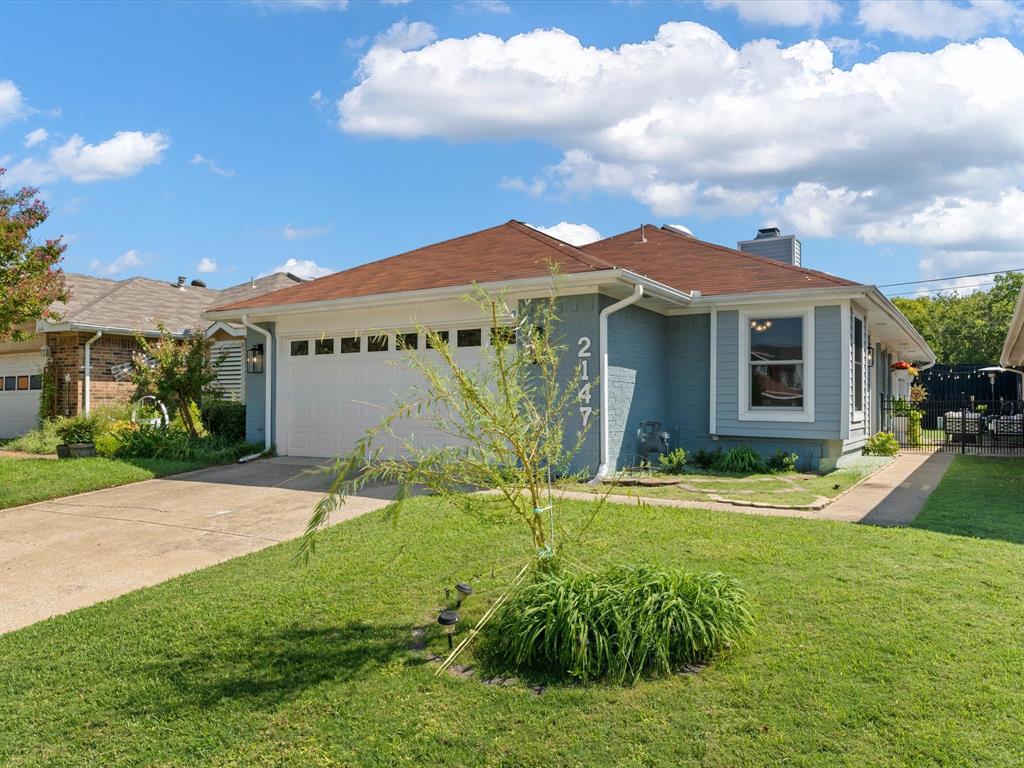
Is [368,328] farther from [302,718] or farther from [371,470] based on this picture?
[302,718]

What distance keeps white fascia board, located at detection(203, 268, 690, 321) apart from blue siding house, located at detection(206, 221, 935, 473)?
0.03 m

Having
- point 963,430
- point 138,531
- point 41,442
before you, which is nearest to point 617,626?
point 138,531

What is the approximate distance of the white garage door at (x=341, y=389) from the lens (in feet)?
36.5

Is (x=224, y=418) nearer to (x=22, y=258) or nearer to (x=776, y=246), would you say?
(x=22, y=258)

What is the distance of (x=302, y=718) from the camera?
319cm

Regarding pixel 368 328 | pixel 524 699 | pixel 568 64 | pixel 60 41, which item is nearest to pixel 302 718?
pixel 524 699

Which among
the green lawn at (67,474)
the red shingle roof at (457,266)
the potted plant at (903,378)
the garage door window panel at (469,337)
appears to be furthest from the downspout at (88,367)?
the potted plant at (903,378)

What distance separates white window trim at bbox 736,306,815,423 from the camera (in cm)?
1066

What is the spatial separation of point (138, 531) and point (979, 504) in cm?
912

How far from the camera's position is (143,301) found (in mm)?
18656

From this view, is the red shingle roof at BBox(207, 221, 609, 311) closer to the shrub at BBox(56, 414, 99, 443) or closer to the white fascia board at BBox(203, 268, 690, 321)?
the white fascia board at BBox(203, 268, 690, 321)

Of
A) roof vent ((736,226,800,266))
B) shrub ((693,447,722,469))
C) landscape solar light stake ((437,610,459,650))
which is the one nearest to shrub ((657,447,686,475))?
shrub ((693,447,722,469))

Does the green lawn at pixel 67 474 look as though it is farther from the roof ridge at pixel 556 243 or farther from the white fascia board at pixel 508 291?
the roof ridge at pixel 556 243

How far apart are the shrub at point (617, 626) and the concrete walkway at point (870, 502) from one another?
6.97 feet
